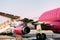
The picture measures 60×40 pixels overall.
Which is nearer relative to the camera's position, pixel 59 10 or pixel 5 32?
pixel 59 10

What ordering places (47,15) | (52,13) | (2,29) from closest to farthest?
1. (52,13)
2. (47,15)
3. (2,29)

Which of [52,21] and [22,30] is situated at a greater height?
[52,21]

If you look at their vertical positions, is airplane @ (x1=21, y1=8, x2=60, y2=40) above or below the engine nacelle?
above

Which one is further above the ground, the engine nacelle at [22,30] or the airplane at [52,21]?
the airplane at [52,21]

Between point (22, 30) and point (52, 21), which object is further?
point (52, 21)

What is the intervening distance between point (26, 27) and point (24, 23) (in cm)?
62

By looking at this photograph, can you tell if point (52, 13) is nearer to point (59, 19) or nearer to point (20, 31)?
point (59, 19)

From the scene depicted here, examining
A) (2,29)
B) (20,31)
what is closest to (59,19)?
(20,31)

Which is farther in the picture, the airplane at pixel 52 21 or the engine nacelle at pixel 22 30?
the engine nacelle at pixel 22 30

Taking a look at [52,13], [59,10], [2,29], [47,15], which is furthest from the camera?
[2,29]

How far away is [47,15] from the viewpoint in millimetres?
28188

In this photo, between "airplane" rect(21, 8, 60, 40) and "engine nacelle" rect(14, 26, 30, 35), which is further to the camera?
"engine nacelle" rect(14, 26, 30, 35)

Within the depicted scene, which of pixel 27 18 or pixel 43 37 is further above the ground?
pixel 27 18

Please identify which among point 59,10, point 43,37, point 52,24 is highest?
point 59,10
